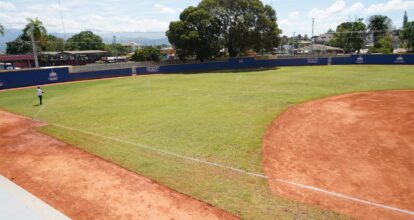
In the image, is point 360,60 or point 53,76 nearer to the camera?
point 53,76

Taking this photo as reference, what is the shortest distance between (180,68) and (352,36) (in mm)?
57481

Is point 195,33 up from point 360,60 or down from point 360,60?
up

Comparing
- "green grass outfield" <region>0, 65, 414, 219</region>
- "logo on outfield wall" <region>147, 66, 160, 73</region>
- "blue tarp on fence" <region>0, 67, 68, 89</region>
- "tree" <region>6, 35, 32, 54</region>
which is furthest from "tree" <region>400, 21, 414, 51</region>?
"tree" <region>6, 35, 32, 54</region>

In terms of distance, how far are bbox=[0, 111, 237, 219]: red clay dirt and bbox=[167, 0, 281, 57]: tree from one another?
45.1 metres

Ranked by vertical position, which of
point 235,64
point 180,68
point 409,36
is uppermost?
point 409,36

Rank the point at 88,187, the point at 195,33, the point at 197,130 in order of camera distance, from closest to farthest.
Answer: the point at 88,187
the point at 197,130
the point at 195,33

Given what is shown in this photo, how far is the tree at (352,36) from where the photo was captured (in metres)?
82.4

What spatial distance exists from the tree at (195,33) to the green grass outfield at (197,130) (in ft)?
91.9

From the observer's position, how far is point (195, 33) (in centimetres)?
5512

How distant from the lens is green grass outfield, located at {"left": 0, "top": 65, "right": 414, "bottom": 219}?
29.7 feet

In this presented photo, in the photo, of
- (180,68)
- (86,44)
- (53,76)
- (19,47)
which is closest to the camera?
(53,76)

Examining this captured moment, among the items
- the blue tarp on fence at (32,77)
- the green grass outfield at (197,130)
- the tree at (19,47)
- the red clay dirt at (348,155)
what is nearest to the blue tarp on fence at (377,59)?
the green grass outfield at (197,130)

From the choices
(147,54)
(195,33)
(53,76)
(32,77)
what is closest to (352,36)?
(195,33)

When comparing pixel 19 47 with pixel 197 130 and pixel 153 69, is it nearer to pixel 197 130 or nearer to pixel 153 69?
pixel 153 69
